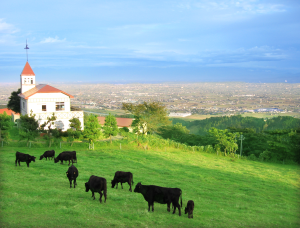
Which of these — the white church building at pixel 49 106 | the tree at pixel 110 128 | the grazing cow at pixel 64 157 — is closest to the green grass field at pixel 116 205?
the grazing cow at pixel 64 157

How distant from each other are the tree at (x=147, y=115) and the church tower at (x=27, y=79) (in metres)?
15.4

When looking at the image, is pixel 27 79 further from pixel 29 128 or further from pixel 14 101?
pixel 29 128

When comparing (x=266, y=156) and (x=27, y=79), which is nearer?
(x=266, y=156)

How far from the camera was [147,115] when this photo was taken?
43.5 meters

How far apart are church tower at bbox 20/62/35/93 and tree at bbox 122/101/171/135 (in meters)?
15.4

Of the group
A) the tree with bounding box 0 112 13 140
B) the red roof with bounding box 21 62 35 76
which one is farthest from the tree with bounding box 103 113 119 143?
the red roof with bounding box 21 62 35 76

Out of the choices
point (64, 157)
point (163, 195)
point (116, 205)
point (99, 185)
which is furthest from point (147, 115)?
point (163, 195)

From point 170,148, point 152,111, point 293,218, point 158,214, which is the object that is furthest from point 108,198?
point 152,111

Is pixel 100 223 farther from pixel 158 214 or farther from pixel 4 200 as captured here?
pixel 4 200

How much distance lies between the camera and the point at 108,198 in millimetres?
10562

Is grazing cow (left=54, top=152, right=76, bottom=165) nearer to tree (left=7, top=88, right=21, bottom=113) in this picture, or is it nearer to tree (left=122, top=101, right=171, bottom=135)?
tree (left=122, top=101, right=171, bottom=135)

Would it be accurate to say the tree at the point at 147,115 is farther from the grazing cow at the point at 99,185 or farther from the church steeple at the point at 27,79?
the grazing cow at the point at 99,185

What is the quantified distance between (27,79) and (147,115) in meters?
20.2

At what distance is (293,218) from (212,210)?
371cm
